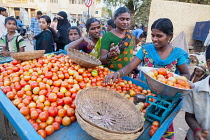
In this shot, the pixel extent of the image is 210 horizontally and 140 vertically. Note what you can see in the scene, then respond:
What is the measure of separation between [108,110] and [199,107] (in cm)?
92

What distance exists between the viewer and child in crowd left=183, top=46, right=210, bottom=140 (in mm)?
1311

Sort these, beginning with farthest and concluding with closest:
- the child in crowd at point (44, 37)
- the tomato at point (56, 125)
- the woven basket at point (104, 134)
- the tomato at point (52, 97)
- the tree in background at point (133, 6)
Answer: the tree in background at point (133, 6), the child in crowd at point (44, 37), the tomato at point (52, 97), the tomato at point (56, 125), the woven basket at point (104, 134)

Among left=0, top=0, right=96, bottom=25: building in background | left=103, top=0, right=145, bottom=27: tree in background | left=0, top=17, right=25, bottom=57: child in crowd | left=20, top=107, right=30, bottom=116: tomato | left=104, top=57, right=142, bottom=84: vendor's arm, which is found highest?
left=0, top=0, right=96, bottom=25: building in background

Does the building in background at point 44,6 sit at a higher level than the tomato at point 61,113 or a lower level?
higher

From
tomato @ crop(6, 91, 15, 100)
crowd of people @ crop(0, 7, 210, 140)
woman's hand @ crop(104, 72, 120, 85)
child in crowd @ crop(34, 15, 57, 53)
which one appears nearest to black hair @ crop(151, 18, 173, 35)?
crowd of people @ crop(0, 7, 210, 140)

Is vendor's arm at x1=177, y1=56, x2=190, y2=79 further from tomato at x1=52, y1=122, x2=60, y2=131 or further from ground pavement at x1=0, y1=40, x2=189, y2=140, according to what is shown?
ground pavement at x1=0, y1=40, x2=189, y2=140

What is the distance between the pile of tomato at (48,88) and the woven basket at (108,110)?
9.1 inches

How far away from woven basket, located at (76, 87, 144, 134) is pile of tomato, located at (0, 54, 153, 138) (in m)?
0.23

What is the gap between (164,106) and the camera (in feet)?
4.97

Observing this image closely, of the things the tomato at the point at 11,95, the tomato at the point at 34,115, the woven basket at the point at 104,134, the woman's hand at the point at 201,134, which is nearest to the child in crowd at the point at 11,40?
the tomato at the point at 11,95

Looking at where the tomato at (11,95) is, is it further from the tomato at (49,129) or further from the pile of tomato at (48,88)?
the tomato at (49,129)

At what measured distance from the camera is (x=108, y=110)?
1.56 metres

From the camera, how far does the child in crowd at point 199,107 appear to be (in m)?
1.31

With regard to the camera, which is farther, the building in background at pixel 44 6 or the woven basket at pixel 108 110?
the building in background at pixel 44 6
